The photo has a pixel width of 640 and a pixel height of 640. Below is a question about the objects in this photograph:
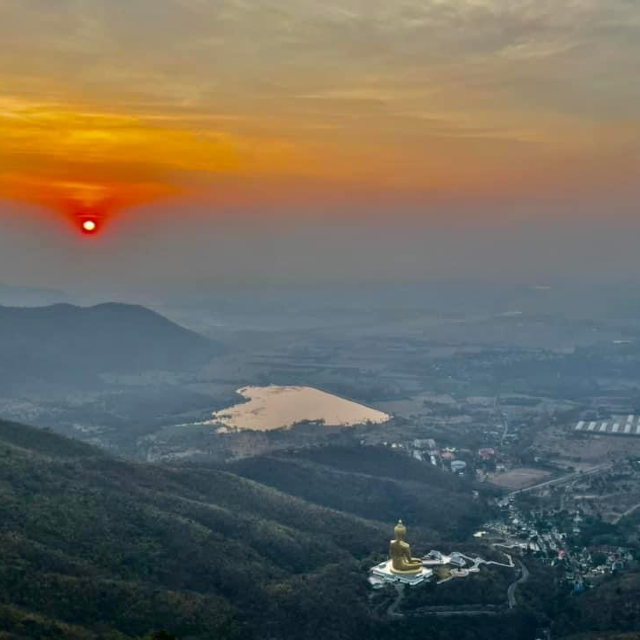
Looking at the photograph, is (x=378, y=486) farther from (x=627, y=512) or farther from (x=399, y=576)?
(x=399, y=576)

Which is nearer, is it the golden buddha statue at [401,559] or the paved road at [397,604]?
the paved road at [397,604]

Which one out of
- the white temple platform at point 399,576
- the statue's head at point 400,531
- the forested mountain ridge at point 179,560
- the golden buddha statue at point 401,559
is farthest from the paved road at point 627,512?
the statue's head at point 400,531

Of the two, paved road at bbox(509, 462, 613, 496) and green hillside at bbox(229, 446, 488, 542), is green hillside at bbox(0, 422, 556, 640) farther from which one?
paved road at bbox(509, 462, 613, 496)

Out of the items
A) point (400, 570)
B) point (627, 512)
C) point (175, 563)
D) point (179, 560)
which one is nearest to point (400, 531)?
point (400, 570)

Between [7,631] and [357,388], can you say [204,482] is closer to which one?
[7,631]

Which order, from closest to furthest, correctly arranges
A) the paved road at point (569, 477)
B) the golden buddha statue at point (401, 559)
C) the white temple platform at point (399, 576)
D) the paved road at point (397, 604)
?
the paved road at point (397, 604)
the white temple platform at point (399, 576)
the golden buddha statue at point (401, 559)
the paved road at point (569, 477)

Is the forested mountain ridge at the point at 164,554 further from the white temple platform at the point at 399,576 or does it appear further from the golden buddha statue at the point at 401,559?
the golden buddha statue at the point at 401,559
